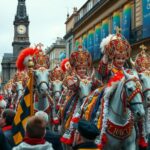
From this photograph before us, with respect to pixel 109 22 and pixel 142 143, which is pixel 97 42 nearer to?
pixel 109 22

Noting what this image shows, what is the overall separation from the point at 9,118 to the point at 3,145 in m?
1.86

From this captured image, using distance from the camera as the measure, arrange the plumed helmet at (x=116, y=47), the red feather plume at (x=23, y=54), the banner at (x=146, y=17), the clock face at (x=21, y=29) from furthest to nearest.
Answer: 1. the clock face at (x=21, y=29)
2. the banner at (x=146, y=17)
3. the red feather plume at (x=23, y=54)
4. the plumed helmet at (x=116, y=47)

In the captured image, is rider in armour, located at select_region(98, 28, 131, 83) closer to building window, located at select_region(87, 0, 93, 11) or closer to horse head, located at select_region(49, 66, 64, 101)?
horse head, located at select_region(49, 66, 64, 101)

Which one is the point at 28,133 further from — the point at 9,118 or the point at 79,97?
the point at 79,97

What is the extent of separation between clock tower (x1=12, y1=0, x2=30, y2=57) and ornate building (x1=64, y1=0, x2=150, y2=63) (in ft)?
281

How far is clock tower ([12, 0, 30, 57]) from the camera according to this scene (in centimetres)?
15538

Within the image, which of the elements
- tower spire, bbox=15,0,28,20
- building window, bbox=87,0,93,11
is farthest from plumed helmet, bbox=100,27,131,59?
tower spire, bbox=15,0,28,20

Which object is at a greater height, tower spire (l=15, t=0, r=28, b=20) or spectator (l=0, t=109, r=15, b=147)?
tower spire (l=15, t=0, r=28, b=20)

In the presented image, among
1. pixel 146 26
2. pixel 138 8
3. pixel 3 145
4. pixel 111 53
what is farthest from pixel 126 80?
pixel 138 8

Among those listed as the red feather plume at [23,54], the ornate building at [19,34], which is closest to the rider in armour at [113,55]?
the red feather plume at [23,54]

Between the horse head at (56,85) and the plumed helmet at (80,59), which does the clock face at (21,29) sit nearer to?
the horse head at (56,85)

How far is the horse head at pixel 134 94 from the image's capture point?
895 centimetres

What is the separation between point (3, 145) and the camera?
7492mm

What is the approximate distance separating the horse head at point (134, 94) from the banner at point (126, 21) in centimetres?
2935
